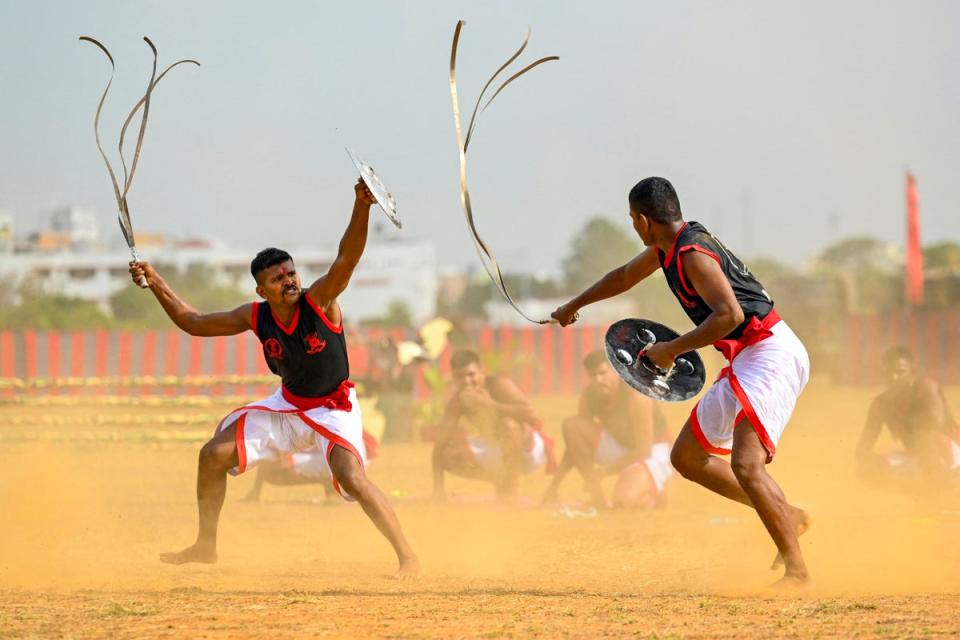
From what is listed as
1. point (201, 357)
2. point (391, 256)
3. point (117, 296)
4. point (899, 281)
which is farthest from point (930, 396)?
point (391, 256)

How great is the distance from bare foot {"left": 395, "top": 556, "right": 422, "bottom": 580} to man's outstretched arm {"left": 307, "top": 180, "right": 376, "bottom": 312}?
1.50 meters

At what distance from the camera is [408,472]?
13.0 metres

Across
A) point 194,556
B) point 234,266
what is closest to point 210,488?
point 194,556

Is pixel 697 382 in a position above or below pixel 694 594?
above

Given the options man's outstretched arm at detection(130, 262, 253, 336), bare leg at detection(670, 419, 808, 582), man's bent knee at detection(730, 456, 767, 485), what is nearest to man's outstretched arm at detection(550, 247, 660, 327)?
bare leg at detection(670, 419, 808, 582)

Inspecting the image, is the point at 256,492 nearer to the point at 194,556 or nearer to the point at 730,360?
the point at 194,556

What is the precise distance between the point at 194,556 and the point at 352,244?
195 cm

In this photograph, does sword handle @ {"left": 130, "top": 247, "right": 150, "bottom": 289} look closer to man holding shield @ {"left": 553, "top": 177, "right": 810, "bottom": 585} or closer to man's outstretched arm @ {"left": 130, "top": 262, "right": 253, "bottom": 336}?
man's outstretched arm @ {"left": 130, "top": 262, "right": 253, "bottom": 336}

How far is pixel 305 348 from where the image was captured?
6477mm

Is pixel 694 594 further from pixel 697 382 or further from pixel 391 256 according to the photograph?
pixel 391 256

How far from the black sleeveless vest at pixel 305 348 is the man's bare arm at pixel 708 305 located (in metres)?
1.83

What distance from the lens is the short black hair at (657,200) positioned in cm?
574

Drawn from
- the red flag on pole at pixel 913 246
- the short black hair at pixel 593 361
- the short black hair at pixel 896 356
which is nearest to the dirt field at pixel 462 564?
the short black hair at pixel 896 356

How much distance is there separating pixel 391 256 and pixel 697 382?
292 ft
